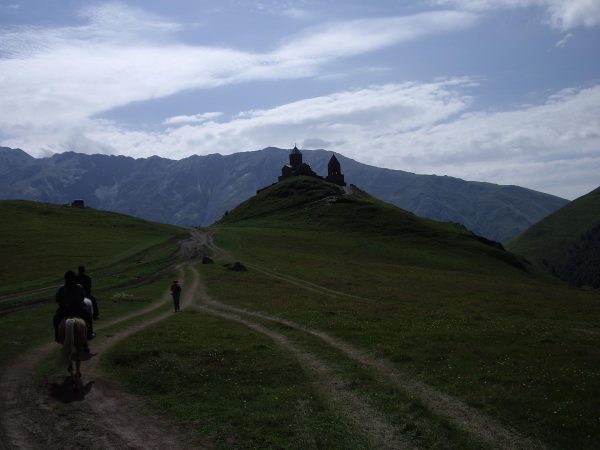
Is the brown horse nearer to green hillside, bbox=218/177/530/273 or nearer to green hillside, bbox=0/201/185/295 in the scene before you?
green hillside, bbox=0/201/185/295

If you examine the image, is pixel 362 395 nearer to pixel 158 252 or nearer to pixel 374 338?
pixel 374 338

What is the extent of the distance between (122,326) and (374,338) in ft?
Answer: 45.8

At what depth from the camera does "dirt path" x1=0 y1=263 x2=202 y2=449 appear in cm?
1475

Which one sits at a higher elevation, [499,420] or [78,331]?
[78,331]

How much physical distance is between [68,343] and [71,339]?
0.54 ft

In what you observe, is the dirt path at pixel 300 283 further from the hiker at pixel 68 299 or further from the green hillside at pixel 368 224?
the green hillside at pixel 368 224

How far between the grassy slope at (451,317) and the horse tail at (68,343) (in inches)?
497

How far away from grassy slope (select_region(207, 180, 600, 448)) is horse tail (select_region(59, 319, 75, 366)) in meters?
12.6

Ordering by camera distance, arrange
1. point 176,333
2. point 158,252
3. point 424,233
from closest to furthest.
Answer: point 176,333 → point 158,252 → point 424,233

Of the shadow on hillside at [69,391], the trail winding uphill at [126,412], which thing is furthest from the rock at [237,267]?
the shadow on hillside at [69,391]

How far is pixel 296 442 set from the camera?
1525 centimetres

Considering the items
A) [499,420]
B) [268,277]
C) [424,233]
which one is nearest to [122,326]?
[499,420]

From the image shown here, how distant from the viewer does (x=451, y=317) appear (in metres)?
37.9

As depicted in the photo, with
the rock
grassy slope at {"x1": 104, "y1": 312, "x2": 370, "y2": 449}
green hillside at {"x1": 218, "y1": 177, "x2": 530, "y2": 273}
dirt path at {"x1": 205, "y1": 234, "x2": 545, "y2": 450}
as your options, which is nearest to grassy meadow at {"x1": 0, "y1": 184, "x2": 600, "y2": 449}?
grassy slope at {"x1": 104, "y1": 312, "x2": 370, "y2": 449}
